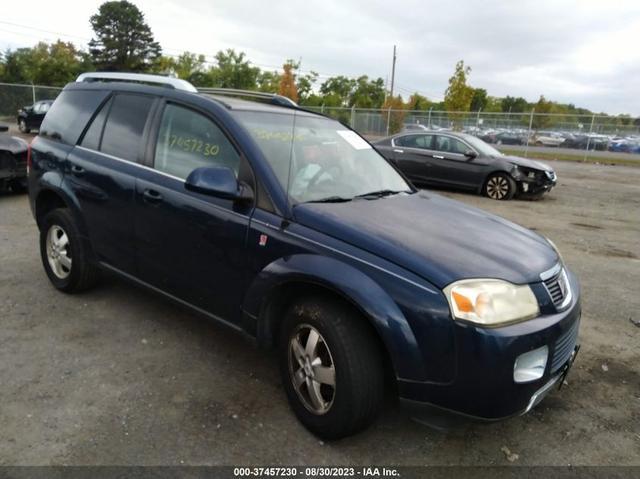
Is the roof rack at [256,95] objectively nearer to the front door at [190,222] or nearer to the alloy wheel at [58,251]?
the front door at [190,222]

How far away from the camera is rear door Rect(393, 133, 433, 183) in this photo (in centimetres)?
1151

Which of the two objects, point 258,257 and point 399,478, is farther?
point 258,257

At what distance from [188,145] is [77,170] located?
1.24 meters

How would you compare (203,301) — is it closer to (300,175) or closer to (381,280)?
(300,175)

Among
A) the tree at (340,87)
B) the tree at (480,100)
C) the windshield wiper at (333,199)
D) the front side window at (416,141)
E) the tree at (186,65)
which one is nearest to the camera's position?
the windshield wiper at (333,199)

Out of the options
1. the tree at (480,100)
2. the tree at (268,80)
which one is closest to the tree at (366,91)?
the tree at (268,80)

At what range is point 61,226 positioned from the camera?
4.16 meters

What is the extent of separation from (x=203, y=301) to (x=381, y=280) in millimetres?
1350

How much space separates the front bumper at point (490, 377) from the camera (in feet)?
7.21

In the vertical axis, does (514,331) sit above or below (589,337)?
above

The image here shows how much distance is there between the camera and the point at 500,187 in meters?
10.8

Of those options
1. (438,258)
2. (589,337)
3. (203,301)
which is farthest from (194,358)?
(589,337)

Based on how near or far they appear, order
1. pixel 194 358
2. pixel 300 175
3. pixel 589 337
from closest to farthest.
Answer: pixel 300 175 → pixel 194 358 → pixel 589 337

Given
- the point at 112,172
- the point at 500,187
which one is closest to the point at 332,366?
the point at 112,172
